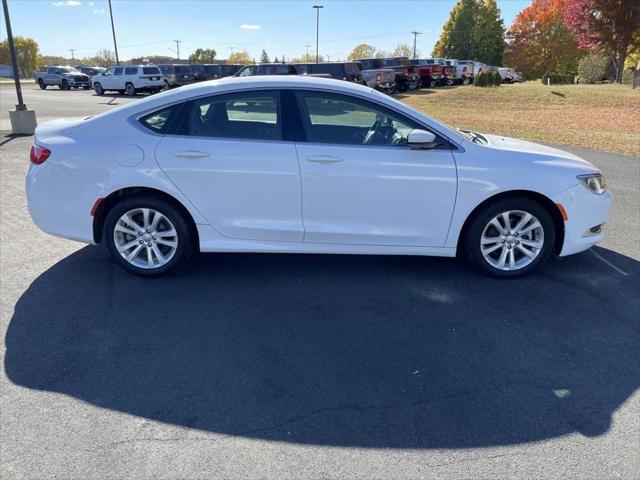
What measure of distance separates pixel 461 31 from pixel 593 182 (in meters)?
63.8

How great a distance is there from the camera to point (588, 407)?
290 centimetres

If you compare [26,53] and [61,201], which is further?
[26,53]

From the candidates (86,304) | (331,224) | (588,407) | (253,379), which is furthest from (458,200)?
(86,304)

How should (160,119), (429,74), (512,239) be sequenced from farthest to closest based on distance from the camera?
(429,74)
(512,239)
(160,119)

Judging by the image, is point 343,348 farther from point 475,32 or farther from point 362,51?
point 362,51

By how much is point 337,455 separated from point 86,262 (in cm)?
343

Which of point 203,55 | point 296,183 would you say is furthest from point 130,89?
point 203,55

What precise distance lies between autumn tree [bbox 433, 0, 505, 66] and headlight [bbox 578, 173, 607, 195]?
6351 centimetres

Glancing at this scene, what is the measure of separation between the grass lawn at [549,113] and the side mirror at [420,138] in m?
A: 8.96

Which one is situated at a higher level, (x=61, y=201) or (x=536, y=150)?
(x=536, y=150)

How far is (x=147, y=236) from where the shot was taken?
4.50 metres

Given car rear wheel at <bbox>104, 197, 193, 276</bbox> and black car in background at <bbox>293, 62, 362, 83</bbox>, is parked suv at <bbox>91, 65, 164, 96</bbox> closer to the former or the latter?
black car in background at <bbox>293, 62, 362, 83</bbox>

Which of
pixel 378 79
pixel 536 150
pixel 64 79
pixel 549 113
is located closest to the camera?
pixel 536 150

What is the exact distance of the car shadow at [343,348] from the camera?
2.83m
